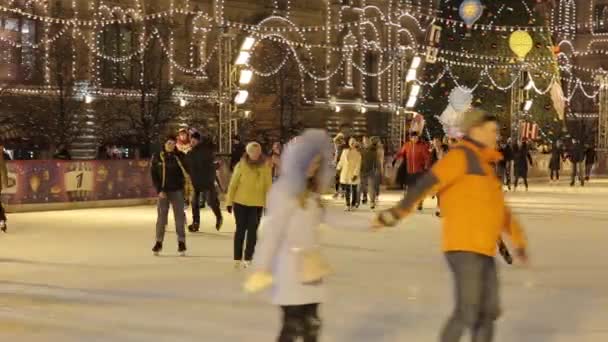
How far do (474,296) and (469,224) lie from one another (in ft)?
1.25

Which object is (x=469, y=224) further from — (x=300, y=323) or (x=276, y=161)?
(x=276, y=161)

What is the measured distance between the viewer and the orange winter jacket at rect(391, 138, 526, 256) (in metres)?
5.68

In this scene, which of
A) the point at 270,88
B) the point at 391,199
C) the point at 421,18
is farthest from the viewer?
the point at 421,18

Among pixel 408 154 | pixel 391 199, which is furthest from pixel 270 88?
pixel 408 154

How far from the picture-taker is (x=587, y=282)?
410 inches

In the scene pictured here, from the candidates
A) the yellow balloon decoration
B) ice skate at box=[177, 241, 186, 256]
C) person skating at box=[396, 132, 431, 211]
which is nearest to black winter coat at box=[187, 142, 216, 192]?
ice skate at box=[177, 241, 186, 256]

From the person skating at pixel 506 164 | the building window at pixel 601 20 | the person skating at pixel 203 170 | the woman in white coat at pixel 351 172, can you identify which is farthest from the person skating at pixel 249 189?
the building window at pixel 601 20

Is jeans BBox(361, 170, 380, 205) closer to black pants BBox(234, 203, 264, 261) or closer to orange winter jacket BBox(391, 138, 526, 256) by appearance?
black pants BBox(234, 203, 264, 261)

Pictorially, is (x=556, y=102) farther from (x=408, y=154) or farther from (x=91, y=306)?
(x=91, y=306)

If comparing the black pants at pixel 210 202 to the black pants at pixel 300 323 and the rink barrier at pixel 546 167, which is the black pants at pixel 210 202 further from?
the rink barrier at pixel 546 167

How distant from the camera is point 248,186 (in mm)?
11016

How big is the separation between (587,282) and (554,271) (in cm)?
88

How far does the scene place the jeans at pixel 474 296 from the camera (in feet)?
18.6

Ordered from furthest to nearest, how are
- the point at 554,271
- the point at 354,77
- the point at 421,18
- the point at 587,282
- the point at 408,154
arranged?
1. the point at 421,18
2. the point at 354,77
3. the point at 408,154
4. the point at 554,271
5. the point at 587,282
